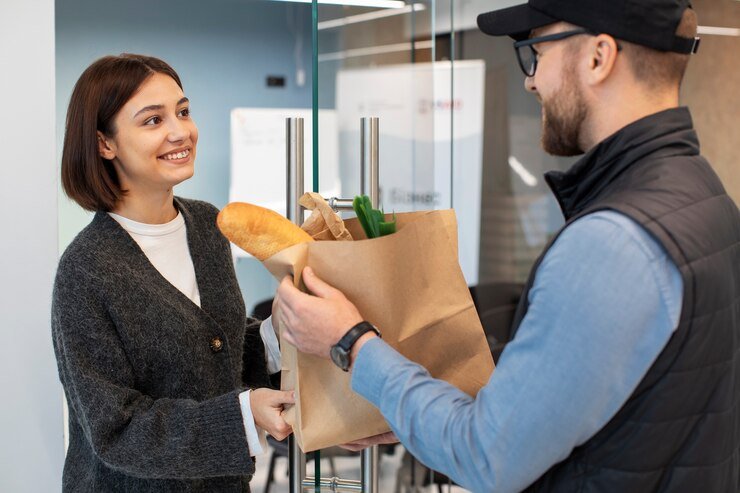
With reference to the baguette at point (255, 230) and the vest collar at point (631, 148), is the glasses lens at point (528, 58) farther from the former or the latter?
the baguette at point (255, 230)

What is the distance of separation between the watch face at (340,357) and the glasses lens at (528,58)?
50cm

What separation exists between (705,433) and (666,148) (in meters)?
0.39

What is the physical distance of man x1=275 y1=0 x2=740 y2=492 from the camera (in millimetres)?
998

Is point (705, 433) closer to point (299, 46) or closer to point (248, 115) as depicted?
point (299, 46)

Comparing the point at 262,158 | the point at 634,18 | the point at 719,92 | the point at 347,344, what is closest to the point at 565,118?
the point at 634,18

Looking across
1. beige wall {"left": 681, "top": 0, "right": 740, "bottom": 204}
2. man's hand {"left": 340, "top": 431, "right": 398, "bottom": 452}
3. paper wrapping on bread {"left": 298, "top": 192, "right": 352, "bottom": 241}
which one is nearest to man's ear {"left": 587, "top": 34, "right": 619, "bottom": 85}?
paper wrapping on bread {"left": 298, "top": 192, "right": 352, "bottom": 241}

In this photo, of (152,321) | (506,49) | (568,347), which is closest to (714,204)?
(568,347)

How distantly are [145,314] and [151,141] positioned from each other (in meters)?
0.33

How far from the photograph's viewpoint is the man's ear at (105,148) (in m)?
1.56

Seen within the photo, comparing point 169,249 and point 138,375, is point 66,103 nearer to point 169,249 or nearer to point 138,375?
point 169,249

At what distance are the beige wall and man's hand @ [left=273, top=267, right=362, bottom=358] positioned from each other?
342 cm

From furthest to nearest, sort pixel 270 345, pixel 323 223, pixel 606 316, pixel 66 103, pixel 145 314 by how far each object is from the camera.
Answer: pixel 66 103, pixel 270 345, pixel 145 314, pixel 323 223, pixel 606 316

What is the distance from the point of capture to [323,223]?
133 centimetres

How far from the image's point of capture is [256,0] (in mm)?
1869
